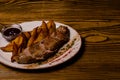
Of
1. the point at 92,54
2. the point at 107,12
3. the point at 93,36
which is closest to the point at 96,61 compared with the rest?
the point at 92,54

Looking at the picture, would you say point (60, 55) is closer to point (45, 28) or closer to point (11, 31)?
point (45, 28)

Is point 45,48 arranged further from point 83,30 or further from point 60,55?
point 83,30

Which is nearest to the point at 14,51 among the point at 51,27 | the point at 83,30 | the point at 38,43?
the point at 38,43

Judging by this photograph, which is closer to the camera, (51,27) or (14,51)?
(14,51)

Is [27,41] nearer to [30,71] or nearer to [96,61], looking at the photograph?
[30,71]

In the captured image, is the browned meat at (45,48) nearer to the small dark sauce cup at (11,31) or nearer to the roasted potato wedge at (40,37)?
the roasted potato wedge at (40,37)

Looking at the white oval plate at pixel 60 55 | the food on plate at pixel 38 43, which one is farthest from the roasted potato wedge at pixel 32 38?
the white oval plate at pixel 60 55
